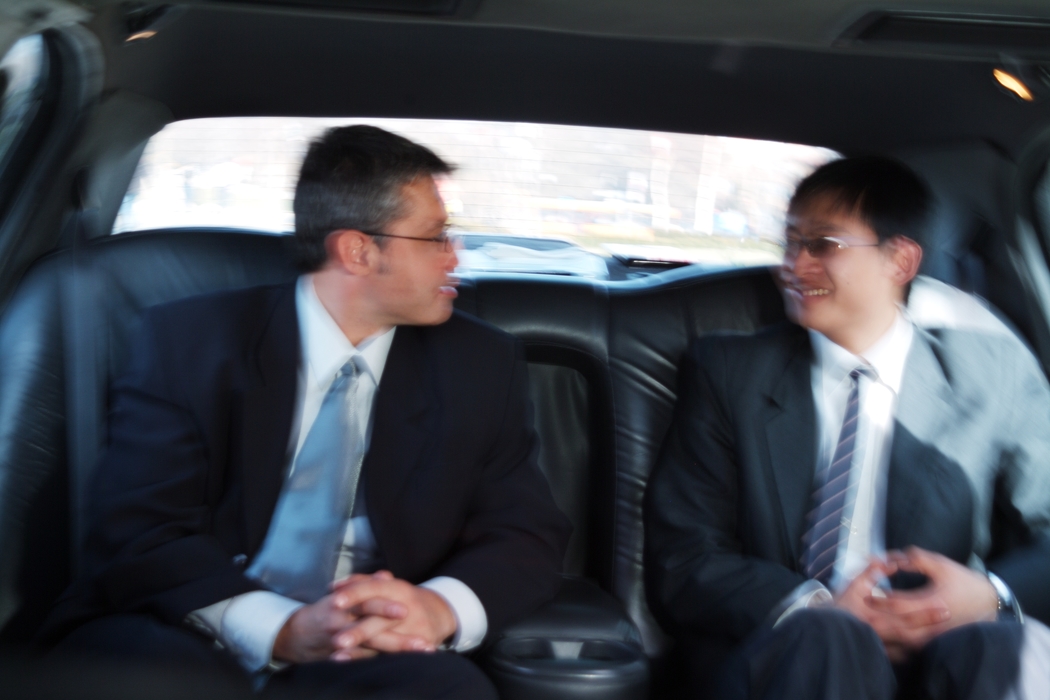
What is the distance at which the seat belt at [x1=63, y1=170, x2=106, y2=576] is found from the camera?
71.5 inches

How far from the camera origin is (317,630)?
5.13 feet

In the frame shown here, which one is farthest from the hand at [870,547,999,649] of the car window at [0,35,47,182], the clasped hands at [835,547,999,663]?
the car window at [0,35,47,182]

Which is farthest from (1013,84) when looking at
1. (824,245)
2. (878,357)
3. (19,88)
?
(19,88)

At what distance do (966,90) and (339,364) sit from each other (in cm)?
141

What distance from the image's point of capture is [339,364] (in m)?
1.85

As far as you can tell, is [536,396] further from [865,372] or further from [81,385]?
[81,385]

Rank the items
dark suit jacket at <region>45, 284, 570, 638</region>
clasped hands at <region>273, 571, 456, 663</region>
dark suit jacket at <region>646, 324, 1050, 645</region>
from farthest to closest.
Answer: dark suit jacket at <region>646, 324, 1050, 645</region> < dark suit jacket at <region>45, 284, 570, 638</region> < clasped hands at <region>273, 571, 456, 663</region>

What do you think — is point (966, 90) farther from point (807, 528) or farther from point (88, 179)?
point (88, 179)

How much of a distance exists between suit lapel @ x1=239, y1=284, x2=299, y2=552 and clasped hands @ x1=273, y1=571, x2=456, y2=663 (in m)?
0.22

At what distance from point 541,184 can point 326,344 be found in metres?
0.81

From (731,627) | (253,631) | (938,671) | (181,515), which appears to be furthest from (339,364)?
(938,671)

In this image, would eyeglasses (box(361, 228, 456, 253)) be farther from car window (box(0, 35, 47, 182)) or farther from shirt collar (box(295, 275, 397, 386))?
car window (box(0, 35, 47, 182))

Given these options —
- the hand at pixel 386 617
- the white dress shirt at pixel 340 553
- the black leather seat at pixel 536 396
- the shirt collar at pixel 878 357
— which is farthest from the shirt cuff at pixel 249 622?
the shirt collar at pixel 878 357

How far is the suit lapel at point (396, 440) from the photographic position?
179 centimetres
